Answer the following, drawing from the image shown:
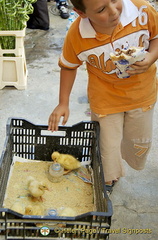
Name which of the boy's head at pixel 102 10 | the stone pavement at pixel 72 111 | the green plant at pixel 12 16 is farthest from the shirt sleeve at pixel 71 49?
the green plant at pixel 12 16

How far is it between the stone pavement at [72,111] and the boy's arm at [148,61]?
2.54 ft

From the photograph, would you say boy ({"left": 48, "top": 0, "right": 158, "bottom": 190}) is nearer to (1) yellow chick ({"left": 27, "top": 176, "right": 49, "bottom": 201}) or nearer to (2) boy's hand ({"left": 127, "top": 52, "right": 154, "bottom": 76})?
(2) boy's hand ({"left": 127, "top": 52, "right": 154, "bottom": 76})

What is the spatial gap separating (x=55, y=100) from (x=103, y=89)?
4.06 ft

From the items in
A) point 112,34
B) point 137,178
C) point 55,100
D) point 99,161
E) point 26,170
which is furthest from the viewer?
point 55,100

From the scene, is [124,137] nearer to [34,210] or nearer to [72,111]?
[34,210]

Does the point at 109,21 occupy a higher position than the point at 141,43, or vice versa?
the point at 109,21

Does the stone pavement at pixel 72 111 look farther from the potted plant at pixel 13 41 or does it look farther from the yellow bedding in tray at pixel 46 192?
the yellow bedding in tray at pixel 46 192

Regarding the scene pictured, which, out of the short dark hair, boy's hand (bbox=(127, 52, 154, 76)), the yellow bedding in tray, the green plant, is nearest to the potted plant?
the green plant

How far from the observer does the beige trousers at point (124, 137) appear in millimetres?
1635

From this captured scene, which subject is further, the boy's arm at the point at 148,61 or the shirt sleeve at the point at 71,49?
the shirt sleeve at the point at 71,49

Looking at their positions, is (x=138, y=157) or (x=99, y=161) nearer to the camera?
(x=99, y=161)

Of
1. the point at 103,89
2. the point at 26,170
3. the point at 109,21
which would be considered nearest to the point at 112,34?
the point at 109,21

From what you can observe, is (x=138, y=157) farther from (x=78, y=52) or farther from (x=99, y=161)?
(x=78, y=52)

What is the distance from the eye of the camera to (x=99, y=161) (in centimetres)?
151
